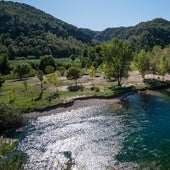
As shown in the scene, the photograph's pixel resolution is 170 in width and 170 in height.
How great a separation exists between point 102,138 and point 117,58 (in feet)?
190

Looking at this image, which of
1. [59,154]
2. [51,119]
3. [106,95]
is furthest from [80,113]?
[59,154]

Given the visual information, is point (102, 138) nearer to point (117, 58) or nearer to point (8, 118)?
point (8, 118)

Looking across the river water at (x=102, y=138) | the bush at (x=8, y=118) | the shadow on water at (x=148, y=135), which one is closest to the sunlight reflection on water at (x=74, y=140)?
the river water at (x=102, y=138)

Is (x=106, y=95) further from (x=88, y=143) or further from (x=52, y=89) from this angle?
(x=88, y=143)

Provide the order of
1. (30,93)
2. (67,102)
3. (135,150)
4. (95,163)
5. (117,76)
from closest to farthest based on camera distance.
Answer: (95,163) < (135,150) < (67,102) < (30,93) < (117,76)

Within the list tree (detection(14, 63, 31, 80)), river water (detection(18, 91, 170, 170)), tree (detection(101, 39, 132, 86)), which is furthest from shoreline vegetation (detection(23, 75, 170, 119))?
tree (detection(14, 63, 31, 80))

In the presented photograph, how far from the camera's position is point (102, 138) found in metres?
65.2

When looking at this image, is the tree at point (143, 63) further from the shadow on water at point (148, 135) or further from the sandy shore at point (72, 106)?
the sandy shore at point (72, 106)

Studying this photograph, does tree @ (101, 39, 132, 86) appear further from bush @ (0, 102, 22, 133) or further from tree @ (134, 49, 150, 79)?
bush @ (0, 102, 22, 133)

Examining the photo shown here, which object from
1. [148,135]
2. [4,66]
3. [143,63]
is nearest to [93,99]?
[143,63]

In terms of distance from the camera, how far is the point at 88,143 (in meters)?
63.3

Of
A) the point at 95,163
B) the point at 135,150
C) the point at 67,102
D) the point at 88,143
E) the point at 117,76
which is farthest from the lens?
the point at 117,76

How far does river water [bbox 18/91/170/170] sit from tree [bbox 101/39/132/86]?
25.1 meters

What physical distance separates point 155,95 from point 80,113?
1167 inches
